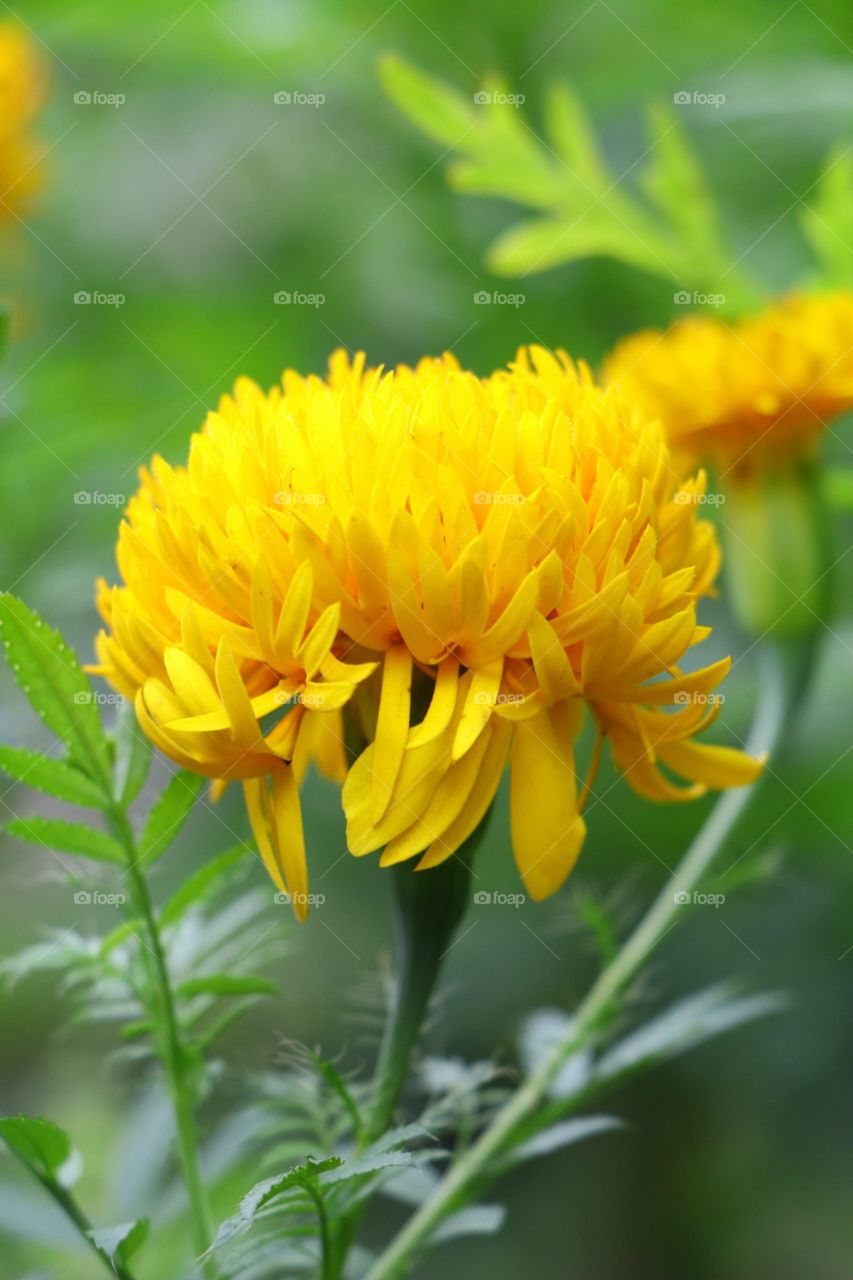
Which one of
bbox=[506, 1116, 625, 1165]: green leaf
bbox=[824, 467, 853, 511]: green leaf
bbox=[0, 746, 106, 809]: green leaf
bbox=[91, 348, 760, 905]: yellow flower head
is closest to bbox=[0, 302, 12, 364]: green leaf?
bbox=[91, 348, 760, 905]: yellow flower head

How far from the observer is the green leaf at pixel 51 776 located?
0.72 meters

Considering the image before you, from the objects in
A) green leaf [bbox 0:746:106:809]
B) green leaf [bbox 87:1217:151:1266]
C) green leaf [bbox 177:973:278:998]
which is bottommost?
green leaf [bbox 87:1217:151:1266]

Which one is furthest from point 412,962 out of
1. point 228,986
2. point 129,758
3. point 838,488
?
point 838,488

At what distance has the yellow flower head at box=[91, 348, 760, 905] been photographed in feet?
2.24

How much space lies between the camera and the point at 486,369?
5.69ft

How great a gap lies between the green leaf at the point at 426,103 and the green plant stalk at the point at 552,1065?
708 mm

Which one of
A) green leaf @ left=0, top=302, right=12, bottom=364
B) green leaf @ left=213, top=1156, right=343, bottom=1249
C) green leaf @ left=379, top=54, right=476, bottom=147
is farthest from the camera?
green leaf @ left=379, top=54, right=476, bottom=147

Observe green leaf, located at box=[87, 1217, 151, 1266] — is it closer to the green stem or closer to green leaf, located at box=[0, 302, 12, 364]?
the green stem

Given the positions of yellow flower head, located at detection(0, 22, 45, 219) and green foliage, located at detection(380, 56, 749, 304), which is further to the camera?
yellow flower head, located at detection(0, 22, 45, 219)

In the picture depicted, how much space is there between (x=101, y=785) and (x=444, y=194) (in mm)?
1324

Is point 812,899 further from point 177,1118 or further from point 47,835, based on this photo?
point 47,835

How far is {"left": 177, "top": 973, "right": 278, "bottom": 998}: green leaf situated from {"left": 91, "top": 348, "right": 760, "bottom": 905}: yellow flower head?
69 millimetres

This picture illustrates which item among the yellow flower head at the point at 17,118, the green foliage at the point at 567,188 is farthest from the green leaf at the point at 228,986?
the yellow flower head at the point at 17,118

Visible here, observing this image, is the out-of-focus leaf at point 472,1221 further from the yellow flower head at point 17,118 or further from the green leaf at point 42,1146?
the yellow flower head at point 17,118
